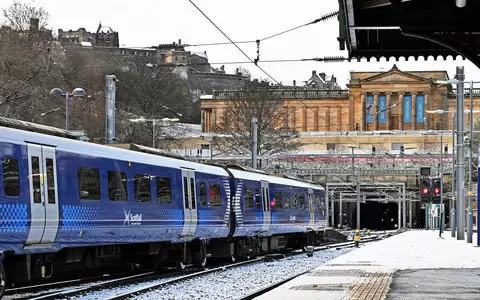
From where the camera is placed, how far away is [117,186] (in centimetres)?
2259

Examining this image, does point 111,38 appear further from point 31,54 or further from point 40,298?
point 40,298

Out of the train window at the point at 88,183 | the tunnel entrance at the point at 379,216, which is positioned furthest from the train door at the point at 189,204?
the tunnel entrance at the point at 379,216

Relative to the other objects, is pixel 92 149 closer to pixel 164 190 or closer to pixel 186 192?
pixel 164 190

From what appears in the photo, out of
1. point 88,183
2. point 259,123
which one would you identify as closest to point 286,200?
point 88,183

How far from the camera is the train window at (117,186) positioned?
22.2m

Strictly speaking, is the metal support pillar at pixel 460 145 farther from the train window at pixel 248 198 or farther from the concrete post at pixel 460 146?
the train window at pixel 248 198

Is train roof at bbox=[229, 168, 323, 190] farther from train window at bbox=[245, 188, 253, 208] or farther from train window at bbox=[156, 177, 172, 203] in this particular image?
train window at bbox=[156, 177, 172, 203]

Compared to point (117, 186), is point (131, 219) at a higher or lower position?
lower

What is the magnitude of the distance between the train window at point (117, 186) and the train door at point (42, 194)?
2905 mm

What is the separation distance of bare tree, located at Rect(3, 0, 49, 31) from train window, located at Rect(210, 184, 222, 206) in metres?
57.5

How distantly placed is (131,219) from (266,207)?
44.2 ft

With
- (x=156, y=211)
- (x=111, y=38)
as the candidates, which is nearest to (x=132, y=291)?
(x=156, y=211)

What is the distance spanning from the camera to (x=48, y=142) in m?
19.3

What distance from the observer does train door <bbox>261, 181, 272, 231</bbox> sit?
36000 mm
